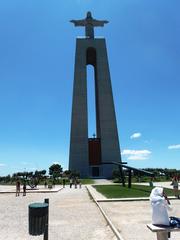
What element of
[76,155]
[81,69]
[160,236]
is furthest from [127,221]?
[81,69]

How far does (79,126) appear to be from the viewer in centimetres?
6775

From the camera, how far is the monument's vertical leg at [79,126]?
66375 mm

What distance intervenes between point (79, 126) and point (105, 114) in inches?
231

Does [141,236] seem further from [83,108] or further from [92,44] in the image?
[92,44]

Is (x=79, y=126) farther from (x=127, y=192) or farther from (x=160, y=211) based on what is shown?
(x=160, y=211)

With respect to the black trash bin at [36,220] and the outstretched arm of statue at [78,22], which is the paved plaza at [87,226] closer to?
the black trash bin at [36,220]

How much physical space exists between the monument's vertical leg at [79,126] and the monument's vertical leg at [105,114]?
310cm

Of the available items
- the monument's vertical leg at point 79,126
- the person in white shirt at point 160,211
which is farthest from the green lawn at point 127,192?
the monument's vertical leg at point 79,126

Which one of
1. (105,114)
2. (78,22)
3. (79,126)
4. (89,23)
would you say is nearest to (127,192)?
(79,126)

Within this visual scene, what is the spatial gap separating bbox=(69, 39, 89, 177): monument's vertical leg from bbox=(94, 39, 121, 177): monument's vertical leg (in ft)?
10.2

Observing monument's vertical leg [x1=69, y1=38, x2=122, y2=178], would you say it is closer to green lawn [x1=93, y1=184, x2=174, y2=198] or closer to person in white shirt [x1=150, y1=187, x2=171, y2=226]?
green lawn [x1=93, y1=184, x2=174, y2=198]

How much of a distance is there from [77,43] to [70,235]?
66934 millimetres

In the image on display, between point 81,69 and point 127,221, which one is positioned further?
point 81,69

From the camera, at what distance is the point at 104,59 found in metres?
72.3
